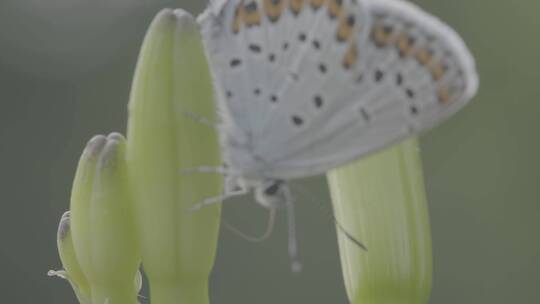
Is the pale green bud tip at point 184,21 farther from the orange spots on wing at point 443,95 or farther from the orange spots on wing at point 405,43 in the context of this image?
the orange spots on wing at point 443,95

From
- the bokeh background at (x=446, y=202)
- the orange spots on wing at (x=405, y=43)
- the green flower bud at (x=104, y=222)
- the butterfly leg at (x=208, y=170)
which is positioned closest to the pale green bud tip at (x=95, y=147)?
the green flower bud at (x=104, y=222)

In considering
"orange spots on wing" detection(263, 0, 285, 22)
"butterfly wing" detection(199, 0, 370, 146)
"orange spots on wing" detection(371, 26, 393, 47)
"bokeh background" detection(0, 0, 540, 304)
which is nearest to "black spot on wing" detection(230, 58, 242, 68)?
"butterfly wing" detection(199, 0, 370, 146)

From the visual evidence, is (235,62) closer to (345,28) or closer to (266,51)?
(266,51)

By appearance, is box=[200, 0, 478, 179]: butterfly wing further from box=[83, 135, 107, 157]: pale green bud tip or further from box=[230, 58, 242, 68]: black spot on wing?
box=[83, 135, 107, 157]: pale green bud tip

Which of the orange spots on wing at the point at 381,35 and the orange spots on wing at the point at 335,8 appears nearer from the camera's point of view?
the orange spots on wing at the point at 381,35

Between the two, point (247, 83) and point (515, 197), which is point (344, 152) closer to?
point (247, 83)

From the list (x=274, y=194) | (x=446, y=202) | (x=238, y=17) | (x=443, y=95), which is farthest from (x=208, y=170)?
(x=446, y=202)
